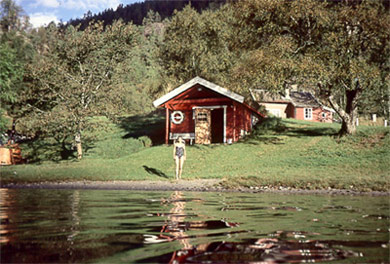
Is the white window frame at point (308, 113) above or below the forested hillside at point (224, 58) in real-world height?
below

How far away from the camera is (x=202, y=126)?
35406 mm

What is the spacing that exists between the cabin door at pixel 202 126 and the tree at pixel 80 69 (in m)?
7.89

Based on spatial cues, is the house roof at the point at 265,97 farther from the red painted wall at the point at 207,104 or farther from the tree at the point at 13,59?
the tree at the point at 13,59

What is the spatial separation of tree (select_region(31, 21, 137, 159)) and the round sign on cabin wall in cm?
615

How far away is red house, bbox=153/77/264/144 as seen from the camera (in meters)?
34.3

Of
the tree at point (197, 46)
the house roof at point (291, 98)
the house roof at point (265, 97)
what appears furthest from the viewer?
the house roof at point (291, 98)

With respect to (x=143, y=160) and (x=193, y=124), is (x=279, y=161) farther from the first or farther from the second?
(x=193, y=124)

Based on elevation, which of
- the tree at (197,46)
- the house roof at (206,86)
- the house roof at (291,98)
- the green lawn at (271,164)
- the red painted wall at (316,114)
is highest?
the tree at (197,46)

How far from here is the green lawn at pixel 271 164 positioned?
17.4 m

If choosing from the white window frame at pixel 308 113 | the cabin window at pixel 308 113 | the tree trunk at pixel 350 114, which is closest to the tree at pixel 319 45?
the tree trunk at pixel 350 114

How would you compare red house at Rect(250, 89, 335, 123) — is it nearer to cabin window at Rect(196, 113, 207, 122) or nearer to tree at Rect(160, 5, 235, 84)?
tree at Rect(160, 5, 235, 84)

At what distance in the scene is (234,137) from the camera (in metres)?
34.1

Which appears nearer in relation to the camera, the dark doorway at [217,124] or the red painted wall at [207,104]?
the red painted wall at [207,104]

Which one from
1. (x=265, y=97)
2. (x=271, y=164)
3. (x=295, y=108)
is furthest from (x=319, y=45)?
(x=295, y=108)
